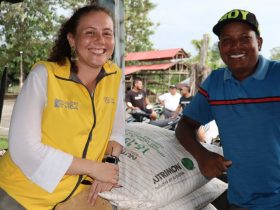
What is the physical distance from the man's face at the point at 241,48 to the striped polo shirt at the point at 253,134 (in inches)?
1.6

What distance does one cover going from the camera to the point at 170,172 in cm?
206

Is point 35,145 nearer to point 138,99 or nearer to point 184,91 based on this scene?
point 184,91

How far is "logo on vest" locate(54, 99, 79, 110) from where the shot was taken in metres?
1.40

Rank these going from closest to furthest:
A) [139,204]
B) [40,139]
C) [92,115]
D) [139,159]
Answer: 1. [40,139]
2. [92,115]
3. [139,204]
4. [139,159]

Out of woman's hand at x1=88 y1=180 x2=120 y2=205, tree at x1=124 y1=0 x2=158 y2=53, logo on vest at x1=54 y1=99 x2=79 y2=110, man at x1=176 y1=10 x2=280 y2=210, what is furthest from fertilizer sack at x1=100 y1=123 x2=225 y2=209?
tree at x1=124 y1=0 x2=158 y2=53

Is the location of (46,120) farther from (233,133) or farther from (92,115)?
(233,133)

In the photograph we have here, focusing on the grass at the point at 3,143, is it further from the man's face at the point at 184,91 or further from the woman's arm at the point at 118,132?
the woman's arm at the point at 118,132

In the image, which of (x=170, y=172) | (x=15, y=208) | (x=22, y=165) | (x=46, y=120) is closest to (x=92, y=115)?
(x=46, y=120)

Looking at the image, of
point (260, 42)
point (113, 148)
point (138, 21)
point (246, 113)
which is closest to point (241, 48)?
point (260, 42)

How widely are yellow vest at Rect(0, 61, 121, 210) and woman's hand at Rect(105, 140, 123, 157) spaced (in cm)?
15

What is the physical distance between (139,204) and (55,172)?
0.57 metres

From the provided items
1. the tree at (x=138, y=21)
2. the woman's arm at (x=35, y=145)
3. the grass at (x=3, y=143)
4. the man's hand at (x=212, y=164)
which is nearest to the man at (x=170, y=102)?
the grass at (x=3, y=143)

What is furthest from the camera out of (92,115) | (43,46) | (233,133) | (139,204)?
(43,46)

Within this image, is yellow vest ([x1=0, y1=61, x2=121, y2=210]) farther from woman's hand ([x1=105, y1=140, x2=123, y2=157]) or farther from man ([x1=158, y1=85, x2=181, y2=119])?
man ([x1=158, y1=85, x2=181, y2=119])
